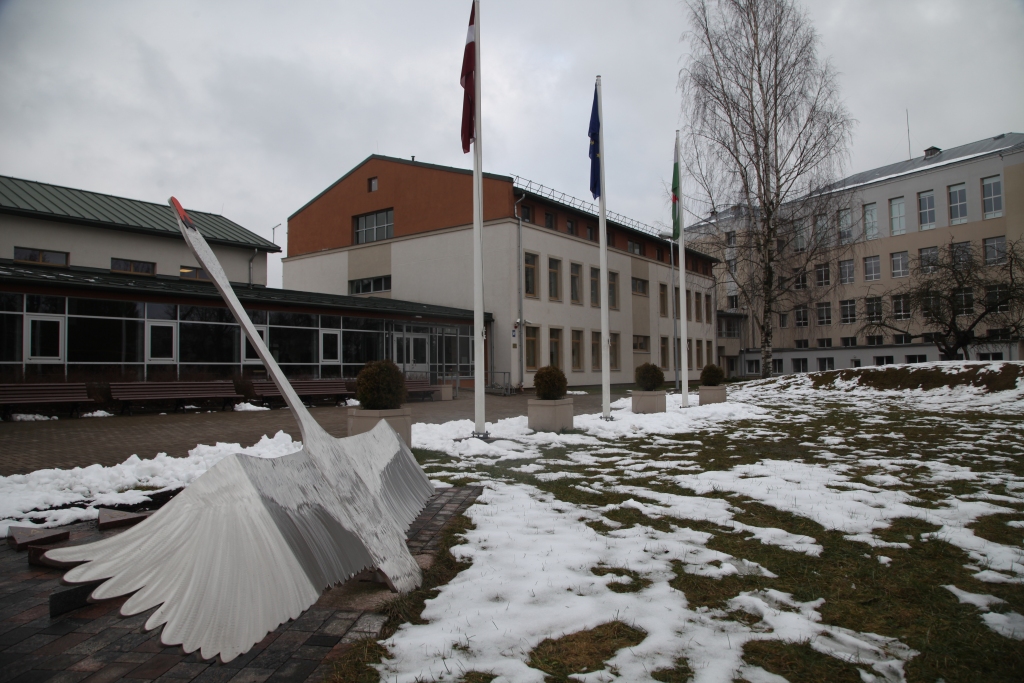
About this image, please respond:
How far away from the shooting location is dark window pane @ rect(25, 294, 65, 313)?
17.0m

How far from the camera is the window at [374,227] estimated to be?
114 feet

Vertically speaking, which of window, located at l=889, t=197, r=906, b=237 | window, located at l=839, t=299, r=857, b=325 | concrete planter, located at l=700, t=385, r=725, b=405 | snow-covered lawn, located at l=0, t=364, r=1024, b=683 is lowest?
snow-covered lawn, located at l=0, t=364, r=1024, b=683

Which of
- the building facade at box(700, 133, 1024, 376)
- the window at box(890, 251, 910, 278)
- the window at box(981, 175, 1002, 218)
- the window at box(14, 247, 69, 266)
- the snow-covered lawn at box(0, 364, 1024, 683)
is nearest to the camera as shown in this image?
the snow-covered lawn at box(0, 364, 1024, 683)

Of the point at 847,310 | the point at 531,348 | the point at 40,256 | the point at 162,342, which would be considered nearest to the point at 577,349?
the point at 531,348

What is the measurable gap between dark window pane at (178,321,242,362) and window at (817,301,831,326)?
47.1 m

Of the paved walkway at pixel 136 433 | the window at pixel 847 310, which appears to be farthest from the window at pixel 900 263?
the paved walkway at pixel 136 433

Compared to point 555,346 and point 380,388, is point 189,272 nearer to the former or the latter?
point 555,346

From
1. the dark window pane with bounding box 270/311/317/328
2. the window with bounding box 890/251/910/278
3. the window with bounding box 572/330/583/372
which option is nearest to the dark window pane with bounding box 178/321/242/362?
the dark window pane with bounding box 270/311/317/328

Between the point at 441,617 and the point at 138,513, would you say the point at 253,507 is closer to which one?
the point at 441,617

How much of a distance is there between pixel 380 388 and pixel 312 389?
41.5 ft

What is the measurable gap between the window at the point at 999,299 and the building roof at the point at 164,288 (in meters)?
22.6

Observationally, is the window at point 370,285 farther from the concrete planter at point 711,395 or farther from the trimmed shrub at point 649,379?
the trimmed shrub at point 649,379

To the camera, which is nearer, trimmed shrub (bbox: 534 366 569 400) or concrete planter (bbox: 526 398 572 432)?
concrete planter (bbox: 526 398 572 432)

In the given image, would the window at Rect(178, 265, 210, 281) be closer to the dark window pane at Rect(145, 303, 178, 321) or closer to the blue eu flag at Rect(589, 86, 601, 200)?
the dark window pane at Rect(145, 303, 178, 321)
